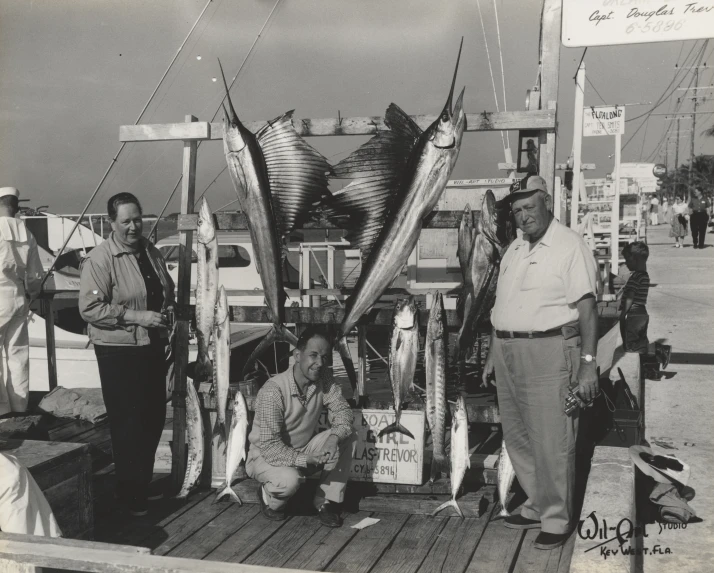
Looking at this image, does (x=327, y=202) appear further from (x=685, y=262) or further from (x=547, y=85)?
(x=685, y=262)

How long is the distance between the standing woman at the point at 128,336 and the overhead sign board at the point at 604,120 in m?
11.3

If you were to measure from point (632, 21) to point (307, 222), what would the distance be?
2.01m

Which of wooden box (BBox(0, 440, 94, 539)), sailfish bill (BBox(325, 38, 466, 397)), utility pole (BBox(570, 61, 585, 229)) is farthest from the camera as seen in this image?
utility pole (BBox(570, 61, 585, 229))

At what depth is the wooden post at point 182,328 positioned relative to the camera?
432 cm

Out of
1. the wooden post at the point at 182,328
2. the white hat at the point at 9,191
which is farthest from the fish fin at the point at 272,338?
the white hat at the point at 9,191

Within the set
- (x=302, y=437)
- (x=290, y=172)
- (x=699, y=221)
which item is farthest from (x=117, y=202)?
A: (x=699, y=221)

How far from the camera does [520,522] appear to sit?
11.9 feet

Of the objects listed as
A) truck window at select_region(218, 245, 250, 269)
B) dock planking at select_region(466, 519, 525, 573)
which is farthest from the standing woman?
truck window at select_region(218, 245, 250, 269)

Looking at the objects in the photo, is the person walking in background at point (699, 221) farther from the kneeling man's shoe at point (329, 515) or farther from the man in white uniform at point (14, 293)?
the kneeling man's shoe at point (329, 515)

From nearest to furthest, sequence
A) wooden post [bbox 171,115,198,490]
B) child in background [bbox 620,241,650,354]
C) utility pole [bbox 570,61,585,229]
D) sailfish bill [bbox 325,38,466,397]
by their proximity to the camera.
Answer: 1. sailfish bill [bbox 325,38,466,397]
2. wooden post [bbox 171,115,198,490]
3. child in background [bbox 620,241,650,354]
4. utility pole [bbox 570,61,585,229]

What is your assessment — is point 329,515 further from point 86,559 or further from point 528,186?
point 86,559

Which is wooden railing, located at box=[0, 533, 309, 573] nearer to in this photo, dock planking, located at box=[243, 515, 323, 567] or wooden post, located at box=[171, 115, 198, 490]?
dock planking, located at box=[243, 515, 323, 567]

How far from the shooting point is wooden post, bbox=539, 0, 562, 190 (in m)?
3.75

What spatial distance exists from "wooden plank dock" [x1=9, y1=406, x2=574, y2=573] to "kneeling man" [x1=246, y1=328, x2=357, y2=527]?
5.8 inches
